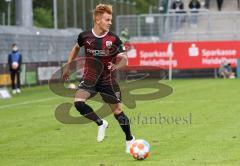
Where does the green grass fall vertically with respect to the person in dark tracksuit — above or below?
above

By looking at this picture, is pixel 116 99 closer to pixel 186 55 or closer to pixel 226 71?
pixel 226 71

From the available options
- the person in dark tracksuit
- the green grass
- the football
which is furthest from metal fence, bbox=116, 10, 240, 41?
the football

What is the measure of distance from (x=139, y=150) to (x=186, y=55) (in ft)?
110

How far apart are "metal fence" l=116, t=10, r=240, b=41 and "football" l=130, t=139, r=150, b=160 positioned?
37.0m

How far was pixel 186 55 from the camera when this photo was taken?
4462 cm

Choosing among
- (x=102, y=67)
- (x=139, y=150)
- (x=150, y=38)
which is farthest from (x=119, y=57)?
(x=150, y=38)

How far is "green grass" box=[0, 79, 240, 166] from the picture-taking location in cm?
1152

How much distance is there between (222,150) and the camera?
39.9ft

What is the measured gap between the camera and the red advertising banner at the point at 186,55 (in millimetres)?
44406

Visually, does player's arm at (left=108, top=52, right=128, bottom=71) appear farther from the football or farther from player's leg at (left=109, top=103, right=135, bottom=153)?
the football

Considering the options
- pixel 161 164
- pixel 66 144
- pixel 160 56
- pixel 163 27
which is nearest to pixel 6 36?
pixel 160 56

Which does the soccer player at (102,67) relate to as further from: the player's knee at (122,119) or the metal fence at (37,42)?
the metal fence at (37,42)

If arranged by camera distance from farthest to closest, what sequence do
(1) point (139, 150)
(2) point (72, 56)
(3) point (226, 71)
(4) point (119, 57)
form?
(3) point (226, 71) → (2) point (72, 56) → (4) point (119, 57) → (1) point (139, 150)

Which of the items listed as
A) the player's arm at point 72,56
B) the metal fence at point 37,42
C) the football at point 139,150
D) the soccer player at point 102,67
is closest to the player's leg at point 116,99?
the soccer player at point 102,67
